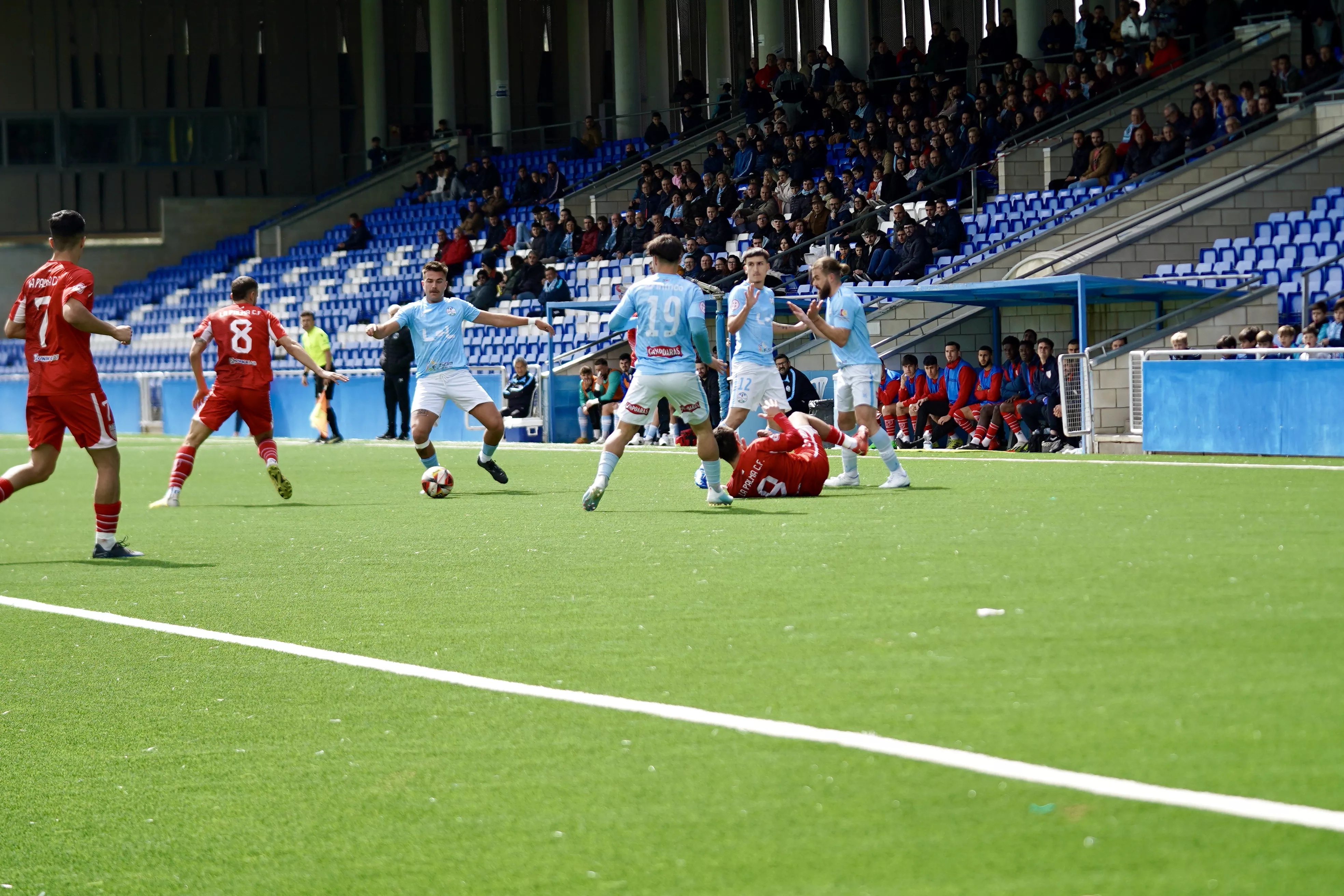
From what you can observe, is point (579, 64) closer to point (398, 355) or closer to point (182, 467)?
point (398, 355)

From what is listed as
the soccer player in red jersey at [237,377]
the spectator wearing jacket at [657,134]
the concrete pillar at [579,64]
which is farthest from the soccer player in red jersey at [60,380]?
the concrete pillar at [579,64]

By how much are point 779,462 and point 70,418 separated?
609 centimetres

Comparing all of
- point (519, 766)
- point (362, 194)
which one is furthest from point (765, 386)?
point (362, 194)

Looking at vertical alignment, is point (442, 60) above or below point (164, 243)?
above

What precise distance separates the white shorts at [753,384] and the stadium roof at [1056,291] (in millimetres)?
6916

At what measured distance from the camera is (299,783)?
512 cm

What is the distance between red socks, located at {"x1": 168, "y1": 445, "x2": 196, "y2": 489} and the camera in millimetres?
16531

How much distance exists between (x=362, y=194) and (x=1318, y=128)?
31298 mm

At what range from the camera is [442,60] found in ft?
165

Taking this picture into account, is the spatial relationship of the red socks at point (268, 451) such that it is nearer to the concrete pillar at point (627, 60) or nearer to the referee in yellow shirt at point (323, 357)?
the referee in yellow shirt at point (323, 357)

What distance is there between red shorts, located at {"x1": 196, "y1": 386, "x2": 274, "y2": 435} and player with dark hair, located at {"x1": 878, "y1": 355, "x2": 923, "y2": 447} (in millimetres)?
10151

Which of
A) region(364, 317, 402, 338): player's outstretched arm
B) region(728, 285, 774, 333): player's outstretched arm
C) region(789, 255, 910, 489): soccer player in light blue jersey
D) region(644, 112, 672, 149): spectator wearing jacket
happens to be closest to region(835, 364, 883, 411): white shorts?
region(789, 255, 910, 489): soccer player in light blue jersey

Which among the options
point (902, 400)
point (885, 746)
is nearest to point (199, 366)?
point (902, 400)

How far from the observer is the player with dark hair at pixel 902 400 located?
24.2 metres
